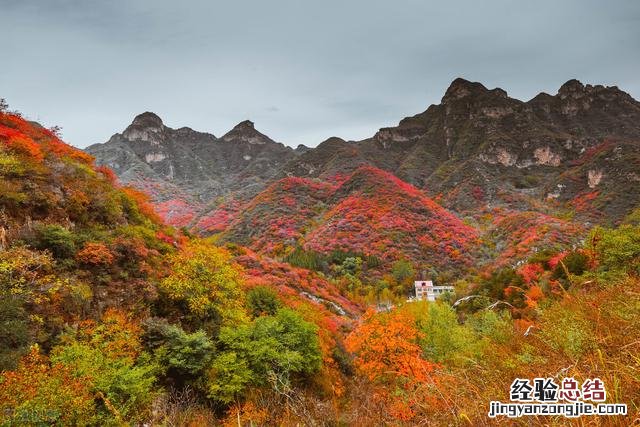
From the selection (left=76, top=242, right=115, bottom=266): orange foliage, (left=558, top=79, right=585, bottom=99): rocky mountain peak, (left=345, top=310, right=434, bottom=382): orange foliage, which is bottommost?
(left=345, top=310, right=434, bottom=382): orange foliage

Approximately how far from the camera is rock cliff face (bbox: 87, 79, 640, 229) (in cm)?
9838

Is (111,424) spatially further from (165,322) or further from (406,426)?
(406,426)

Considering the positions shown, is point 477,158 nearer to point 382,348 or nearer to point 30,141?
point 382,348

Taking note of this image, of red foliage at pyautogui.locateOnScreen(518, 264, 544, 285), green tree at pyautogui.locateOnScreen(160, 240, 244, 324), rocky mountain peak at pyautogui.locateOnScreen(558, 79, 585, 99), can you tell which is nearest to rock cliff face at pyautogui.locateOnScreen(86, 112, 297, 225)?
red foliage at pyautogui.locateOnScreen(518, 264, 544, 285)

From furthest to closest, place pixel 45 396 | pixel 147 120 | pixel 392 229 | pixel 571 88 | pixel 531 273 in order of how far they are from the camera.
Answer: pixel 147 120
pixel 571 88
pixel 392 229
pixel 531 273
pixel 45 396

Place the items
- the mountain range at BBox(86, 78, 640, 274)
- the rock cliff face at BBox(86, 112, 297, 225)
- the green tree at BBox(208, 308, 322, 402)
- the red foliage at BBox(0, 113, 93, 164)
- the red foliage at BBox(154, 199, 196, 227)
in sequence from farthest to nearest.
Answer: the rock cliff face at BBox(86, 112, 297, 225) → the red foliage at BBox(154, 199, 196, 227) → the mountain range at BBox(86, 78, 640, 274) → the red foliage at BBox(0, 113, 93, 164) → the green tree at BBox(208, 308, 322, 402)

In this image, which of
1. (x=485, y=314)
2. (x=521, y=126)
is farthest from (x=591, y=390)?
(x=521, y=126)

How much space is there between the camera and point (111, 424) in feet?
28.0

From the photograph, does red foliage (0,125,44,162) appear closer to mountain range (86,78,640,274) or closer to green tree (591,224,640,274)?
green tree (591,224,640,274)

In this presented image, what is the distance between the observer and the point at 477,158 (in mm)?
128250

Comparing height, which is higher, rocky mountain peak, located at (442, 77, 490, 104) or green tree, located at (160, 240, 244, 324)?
rocky mountain peak, located at (442, 77, 490, 104)

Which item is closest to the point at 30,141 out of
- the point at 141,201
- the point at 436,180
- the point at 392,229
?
the point at 141,201

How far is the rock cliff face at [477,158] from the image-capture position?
9838 centimetres

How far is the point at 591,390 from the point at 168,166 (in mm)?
192505
